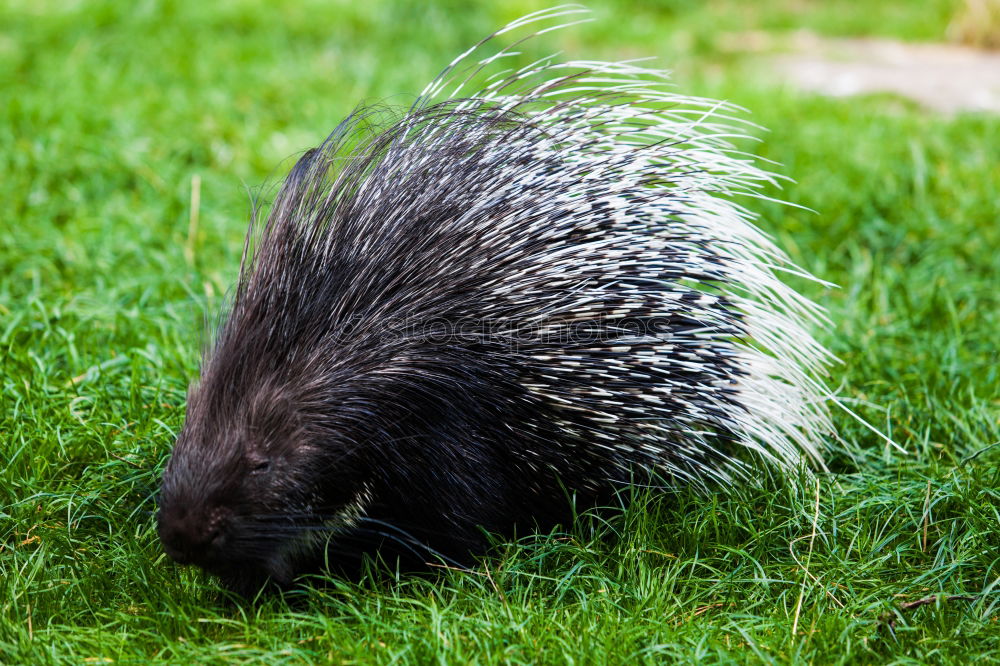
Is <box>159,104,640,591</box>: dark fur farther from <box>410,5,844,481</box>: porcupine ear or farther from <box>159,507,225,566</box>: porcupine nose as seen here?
<box>410,5,844,481</box>: porcupine ear

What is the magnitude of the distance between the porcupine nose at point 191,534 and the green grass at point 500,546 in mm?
133

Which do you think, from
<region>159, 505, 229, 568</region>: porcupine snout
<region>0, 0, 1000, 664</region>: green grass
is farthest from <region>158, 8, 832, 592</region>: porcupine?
<region>0, 0, 1000, 664</region>: green grass

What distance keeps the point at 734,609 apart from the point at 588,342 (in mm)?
661

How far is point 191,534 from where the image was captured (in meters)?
1.92

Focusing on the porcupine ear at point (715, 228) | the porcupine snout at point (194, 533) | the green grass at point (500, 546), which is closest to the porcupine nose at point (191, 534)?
the porcupine snout at point (194, 533)

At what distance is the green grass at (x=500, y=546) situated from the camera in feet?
6.35

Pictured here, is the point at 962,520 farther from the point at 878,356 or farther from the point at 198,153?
the point at 198,153

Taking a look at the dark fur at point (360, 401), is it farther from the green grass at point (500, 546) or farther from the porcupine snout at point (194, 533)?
the green grass at point (500, 546)

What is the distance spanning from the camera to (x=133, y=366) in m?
2.71

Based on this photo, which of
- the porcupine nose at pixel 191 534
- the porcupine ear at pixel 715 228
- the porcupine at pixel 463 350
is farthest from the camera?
the porcupine ear at pixel 715 228

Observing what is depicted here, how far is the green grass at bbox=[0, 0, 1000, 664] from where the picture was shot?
1.94 meters

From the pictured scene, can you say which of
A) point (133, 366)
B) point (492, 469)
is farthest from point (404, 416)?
point (133, 366)

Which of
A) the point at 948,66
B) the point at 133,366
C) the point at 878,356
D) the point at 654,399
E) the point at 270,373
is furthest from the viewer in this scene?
the point at 948,66

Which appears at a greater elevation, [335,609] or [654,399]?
[654,399]
